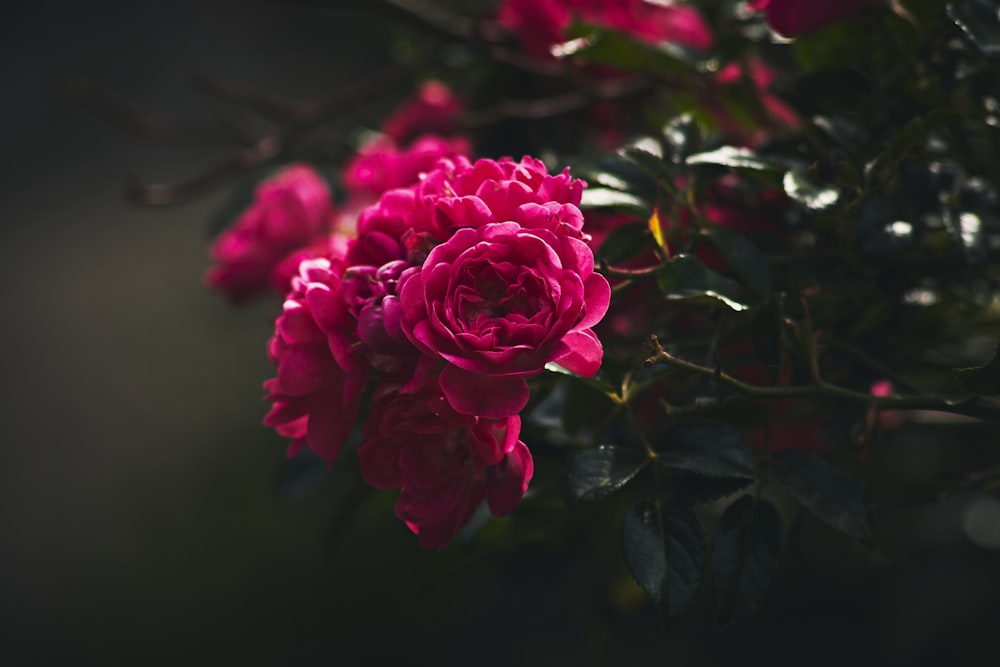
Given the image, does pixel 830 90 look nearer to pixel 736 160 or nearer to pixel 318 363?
pixel 736 160

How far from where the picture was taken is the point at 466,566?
589 mm

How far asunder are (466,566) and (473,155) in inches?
13.6

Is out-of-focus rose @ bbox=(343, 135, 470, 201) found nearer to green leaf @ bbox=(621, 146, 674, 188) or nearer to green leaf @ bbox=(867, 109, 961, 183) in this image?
green leaf @ bbox=(621, 146, 674, 188)

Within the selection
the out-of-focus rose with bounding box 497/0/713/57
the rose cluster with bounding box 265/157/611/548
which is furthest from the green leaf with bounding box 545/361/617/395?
the out-of-focus rose with bounding box 497/0/713/57

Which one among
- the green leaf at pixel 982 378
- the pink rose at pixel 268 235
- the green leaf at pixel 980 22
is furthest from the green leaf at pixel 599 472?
the pink rose at pixel 268 235

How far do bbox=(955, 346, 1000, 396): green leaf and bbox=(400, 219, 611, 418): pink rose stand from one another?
17cm

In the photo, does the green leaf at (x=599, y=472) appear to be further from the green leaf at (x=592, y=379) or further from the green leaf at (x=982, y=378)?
the green leaf at (x=982, y=378)

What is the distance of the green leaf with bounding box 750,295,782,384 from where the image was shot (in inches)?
16.1

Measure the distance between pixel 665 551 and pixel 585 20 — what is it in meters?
0.46

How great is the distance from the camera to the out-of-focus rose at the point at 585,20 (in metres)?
0.71

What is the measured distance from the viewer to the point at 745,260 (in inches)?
17.0

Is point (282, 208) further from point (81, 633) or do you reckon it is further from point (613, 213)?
point (81, 633)

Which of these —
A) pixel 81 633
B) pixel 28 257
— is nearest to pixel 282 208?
pixel 81 633

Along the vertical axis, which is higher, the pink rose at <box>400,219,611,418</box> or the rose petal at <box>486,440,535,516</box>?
the pink rose at <box>400,219,611,418</box>
